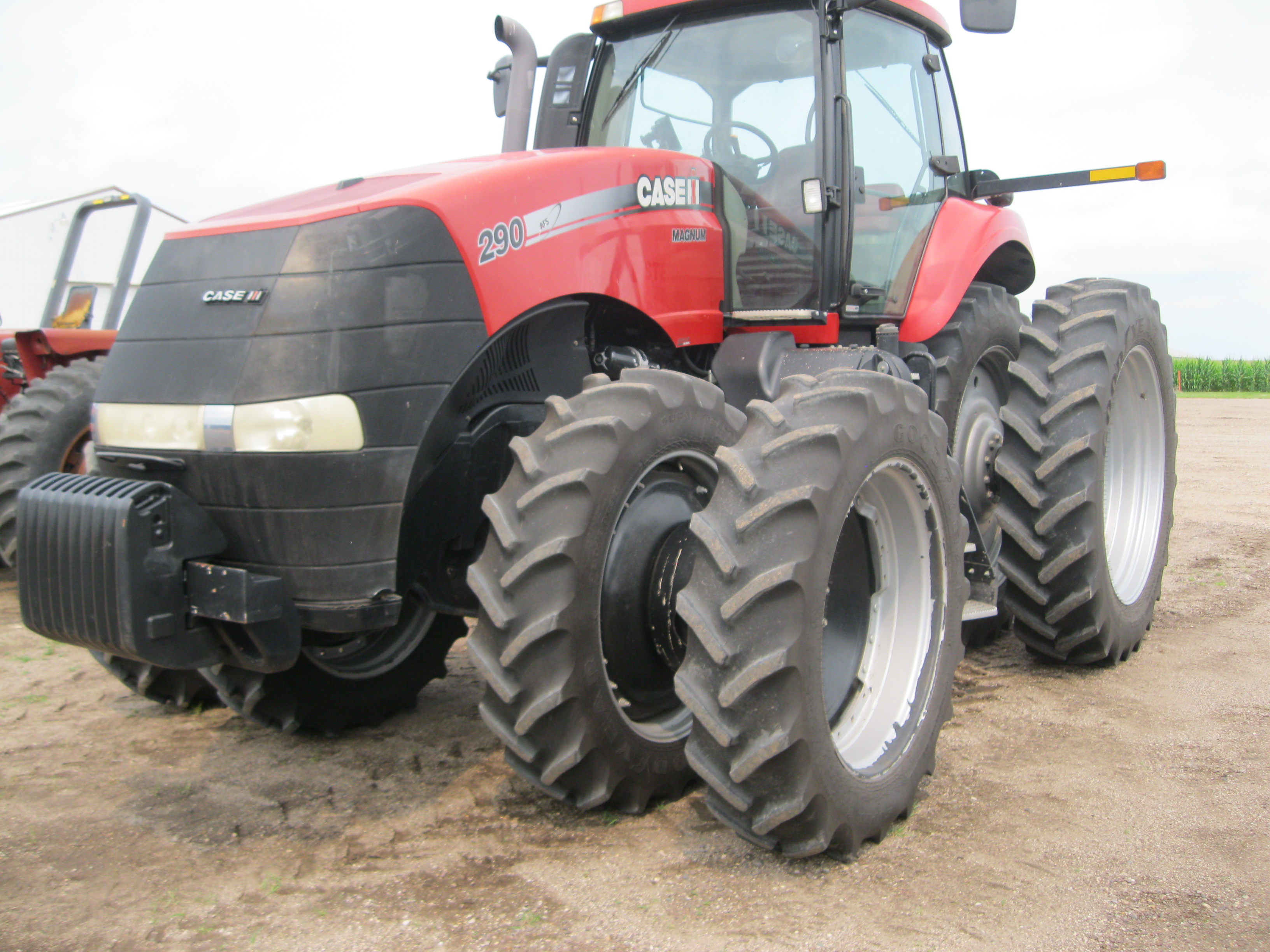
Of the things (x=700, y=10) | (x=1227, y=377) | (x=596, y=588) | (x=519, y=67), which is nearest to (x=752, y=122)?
(x=700, y=10)

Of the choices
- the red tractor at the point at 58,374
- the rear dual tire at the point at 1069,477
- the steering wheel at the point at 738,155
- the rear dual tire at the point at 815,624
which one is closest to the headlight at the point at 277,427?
the rear dual tire at the point at 815,624

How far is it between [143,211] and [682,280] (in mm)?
6291

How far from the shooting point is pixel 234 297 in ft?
8.68

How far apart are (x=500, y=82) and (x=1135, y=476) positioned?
337 centimetres

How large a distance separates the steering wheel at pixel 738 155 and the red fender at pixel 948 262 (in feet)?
2.72

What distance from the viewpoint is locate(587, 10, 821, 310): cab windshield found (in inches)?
150

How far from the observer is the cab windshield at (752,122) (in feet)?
12.5

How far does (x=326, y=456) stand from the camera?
2.54 m

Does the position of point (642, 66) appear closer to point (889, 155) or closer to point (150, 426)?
point (889, 155)

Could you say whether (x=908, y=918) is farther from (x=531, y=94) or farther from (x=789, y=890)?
(x=531, y=94)

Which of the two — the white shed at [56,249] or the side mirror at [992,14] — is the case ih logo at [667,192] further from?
the white shed at [56,249]

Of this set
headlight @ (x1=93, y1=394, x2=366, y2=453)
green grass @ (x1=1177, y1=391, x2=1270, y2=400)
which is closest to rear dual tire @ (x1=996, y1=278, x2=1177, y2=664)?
headlight @ (x1=93, y1=394, x2=366, y2=453)

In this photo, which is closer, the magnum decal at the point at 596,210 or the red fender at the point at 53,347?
the magnum decal at the point at 596,210

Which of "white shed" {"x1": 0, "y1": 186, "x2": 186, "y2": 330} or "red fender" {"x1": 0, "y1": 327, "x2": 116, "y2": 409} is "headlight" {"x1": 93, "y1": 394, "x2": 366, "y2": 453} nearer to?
"red fender" {"x1": 0, "y1": 327, "x2": 116, "y2": 409}
